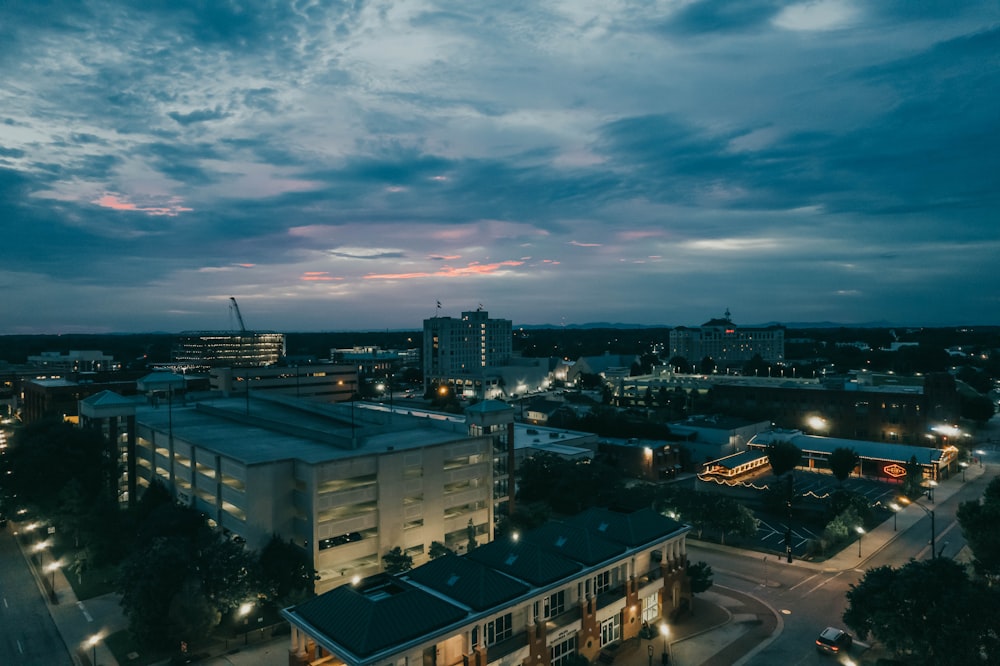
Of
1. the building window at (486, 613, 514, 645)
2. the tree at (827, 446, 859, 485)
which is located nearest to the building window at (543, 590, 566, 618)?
the building window at (486, 613, 514, 645)

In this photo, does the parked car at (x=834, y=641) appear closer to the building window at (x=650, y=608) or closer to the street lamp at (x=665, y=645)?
the street lamp at (x=665, y=645)

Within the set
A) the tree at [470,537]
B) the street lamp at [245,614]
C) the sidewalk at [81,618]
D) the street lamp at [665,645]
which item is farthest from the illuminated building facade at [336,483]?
the street lamp at [665,645]

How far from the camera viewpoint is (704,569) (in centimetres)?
5188

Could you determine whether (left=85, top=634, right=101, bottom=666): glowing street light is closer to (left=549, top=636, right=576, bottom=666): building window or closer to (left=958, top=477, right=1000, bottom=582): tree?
(left=549, top=636, right=576, bottom=666): building window

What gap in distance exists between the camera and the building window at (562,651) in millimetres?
38719

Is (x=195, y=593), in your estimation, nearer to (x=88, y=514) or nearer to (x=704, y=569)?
(x=88, y=514)

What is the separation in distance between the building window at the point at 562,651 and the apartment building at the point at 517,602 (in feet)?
0.23

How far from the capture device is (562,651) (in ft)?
129

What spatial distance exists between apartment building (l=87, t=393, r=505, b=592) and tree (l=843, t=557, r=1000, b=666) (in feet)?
114

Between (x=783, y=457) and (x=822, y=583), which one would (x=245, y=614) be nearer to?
(x=822, y=583)

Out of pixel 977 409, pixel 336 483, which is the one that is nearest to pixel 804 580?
pixel 336 483

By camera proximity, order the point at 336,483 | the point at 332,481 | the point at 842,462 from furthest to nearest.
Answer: the point at 842,462, the point at 336,483, the point at 332,481

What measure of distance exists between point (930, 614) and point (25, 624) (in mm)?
61985

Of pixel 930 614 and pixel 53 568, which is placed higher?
pixel 930 614
